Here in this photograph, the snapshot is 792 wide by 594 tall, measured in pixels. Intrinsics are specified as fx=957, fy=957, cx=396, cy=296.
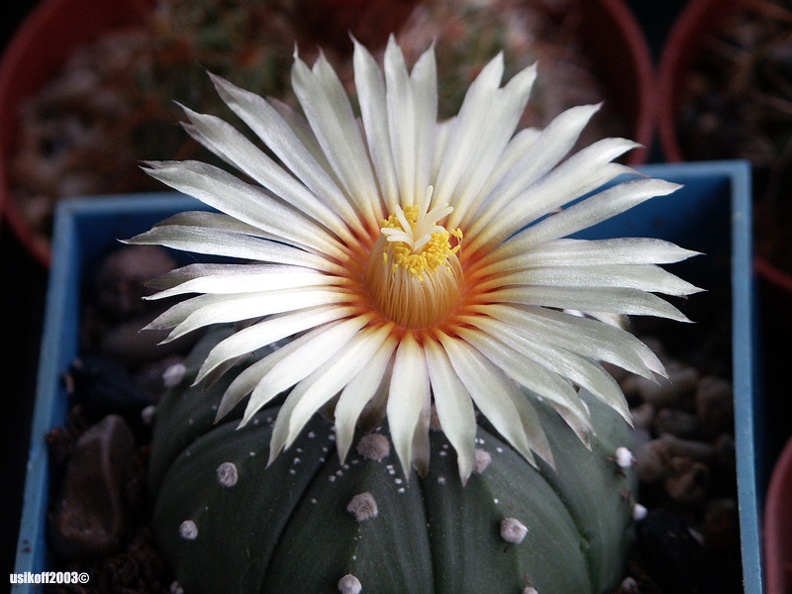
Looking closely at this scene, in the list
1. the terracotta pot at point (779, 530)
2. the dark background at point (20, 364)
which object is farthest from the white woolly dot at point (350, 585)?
the dark background at point (20, 364)

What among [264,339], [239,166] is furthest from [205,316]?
[239,166]

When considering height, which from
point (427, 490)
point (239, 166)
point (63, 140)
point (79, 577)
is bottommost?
point (79, 577)

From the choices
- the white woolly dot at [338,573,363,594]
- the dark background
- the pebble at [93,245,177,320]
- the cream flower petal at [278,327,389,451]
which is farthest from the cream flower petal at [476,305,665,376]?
the dark background

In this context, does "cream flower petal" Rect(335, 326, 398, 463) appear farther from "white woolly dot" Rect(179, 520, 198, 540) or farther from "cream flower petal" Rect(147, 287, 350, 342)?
"white woolly dot" Rect(179, 520, 198, 540)

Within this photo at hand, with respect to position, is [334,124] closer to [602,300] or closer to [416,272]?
[416,272]

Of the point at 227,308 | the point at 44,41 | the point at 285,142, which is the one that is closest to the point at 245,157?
the point at 285,142

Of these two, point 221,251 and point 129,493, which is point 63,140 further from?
point 221,251
